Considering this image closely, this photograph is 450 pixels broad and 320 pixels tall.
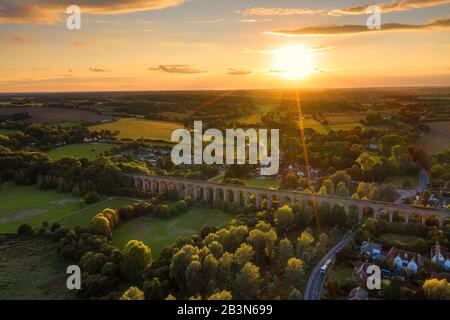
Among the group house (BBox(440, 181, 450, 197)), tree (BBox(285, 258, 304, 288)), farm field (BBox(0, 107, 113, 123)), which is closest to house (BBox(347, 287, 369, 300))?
tree (BBox(285, 258, 304, 288))

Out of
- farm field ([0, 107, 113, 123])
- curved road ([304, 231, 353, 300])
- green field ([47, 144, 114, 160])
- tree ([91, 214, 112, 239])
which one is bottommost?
curved road ([304, 231, 353, 300])

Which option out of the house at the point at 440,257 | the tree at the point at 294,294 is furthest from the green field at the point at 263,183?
the tree at the point at 294,294

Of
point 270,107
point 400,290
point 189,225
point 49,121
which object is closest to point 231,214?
point 189,225

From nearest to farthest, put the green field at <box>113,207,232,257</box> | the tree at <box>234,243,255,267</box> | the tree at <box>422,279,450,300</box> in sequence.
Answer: the tree at <box>422,279,450,300</box>
the tree at <box>234,243,255,267</box>
the green field at <box>113,207,232,257</box>

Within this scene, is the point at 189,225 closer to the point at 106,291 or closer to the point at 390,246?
the point at 106,291

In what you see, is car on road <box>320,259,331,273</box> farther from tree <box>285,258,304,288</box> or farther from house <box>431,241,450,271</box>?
house <box>431,241,450,271</box>

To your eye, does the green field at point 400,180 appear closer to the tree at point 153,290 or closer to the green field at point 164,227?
the green field at point 164,227
